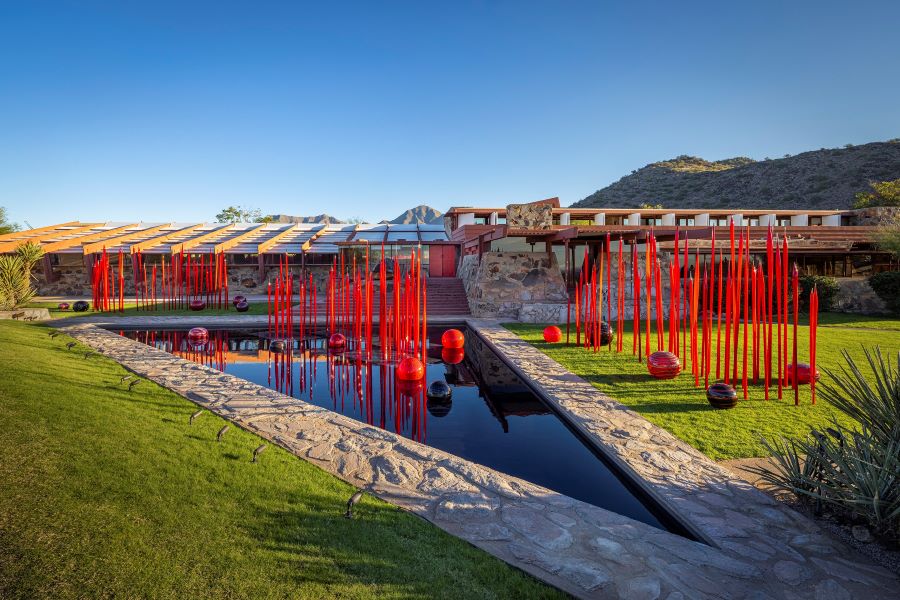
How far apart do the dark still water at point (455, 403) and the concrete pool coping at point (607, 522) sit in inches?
21.4

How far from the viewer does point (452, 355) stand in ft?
48.4

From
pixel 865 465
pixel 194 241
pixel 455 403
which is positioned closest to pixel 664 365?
pixel 455 403

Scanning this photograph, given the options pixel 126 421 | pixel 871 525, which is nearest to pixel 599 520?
pixel 871 525

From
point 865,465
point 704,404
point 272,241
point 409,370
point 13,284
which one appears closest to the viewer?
point 865,465

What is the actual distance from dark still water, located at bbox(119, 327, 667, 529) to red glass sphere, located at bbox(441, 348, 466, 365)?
29mm

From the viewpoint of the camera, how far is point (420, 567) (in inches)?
163

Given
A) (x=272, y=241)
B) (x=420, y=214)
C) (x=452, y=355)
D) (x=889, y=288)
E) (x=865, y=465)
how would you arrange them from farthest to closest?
(x=420, y=214)
(x=272, y=241)
(x=889, y=288)
(x=452, y=355)
(x=865, y=465)

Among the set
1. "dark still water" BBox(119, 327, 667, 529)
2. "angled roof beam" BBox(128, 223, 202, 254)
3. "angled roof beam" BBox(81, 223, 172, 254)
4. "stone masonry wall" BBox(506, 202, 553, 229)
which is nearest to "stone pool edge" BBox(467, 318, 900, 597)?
"dark still water" BBox(119, 327, 667, 529)

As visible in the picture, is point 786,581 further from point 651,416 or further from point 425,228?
point 425,228

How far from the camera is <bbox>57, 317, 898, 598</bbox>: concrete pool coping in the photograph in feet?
13.2

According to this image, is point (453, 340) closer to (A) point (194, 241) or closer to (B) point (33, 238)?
(A) point (194, 241)

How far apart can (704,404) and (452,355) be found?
7416 mm

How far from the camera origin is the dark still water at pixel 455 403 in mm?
6641

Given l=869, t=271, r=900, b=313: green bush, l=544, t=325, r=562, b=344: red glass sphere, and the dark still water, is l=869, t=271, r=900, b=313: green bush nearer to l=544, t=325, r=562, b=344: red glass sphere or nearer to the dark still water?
l=544, t=325, r=562, b=344: red glass sphere
